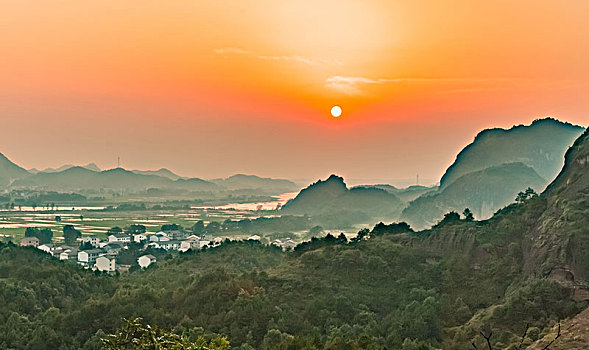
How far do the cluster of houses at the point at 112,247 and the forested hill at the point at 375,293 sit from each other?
95.7 feet

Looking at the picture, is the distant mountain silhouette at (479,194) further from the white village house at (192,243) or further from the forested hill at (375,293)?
the forested hill at (375,293)

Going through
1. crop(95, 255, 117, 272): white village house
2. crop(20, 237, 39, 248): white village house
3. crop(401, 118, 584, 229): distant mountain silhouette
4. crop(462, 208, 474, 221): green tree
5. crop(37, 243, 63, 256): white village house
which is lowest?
crop(95, 255, 117, 272): white village house

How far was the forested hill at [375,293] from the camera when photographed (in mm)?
37688

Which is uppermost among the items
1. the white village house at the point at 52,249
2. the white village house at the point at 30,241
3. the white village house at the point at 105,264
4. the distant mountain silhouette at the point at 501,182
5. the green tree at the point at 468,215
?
the distant mountain silhouette at the point at 501,182

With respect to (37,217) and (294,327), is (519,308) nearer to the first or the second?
(294,327)

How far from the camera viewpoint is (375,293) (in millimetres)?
48688

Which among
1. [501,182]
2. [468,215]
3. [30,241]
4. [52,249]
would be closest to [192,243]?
[52,249]

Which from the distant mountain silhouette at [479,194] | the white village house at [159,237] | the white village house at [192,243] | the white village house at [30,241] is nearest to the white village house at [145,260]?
the white village house at [192,243]

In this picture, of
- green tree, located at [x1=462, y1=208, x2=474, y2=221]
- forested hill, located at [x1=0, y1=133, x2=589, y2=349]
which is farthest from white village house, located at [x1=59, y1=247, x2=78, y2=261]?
green tree, located at [x1=462, y1=208, x2=474, y2=221]

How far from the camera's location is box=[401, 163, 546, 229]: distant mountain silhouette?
159000 millimetres

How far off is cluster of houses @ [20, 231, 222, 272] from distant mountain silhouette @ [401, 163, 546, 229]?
65.8 m

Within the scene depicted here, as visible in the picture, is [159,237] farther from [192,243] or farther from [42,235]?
[42,235]

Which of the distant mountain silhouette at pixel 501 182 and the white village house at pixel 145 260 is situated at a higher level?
the distant mountain silhouette at pixel 501 182

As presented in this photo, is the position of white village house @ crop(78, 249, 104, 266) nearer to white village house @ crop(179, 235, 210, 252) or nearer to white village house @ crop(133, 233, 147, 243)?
white village house @ crop(179, 235, 210, 252)
